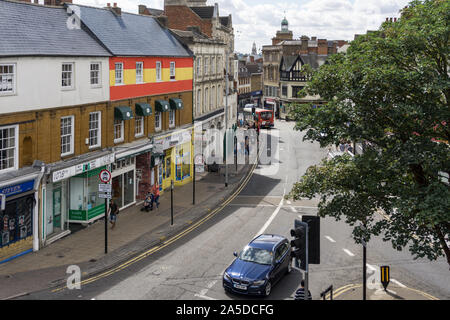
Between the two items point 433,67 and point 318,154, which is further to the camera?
point 318,154

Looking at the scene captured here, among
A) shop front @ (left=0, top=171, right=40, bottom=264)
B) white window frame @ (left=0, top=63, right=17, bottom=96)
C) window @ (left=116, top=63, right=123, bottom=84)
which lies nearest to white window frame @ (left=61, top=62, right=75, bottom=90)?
white window frame @ (left=0, top=63, right=17, bottom=96)

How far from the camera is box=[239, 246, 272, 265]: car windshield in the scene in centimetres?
1919

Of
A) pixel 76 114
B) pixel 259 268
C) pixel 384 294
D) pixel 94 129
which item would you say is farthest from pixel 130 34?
pixel 384 294

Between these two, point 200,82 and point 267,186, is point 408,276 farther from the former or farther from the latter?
point 200,82

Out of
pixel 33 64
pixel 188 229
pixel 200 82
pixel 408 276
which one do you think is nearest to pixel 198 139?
pixel 200 82

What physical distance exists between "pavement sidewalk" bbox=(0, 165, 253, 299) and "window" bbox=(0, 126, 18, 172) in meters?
4.14

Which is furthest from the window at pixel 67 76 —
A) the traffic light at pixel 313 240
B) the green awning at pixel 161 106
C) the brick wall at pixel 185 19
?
the brick wall at pixel 185 19

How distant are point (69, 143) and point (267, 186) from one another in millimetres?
18733

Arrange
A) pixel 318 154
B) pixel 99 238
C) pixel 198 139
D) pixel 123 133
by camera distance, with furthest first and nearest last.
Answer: pixel 318 154, pixel 198 139, pixel 123 133, pixel 99 238

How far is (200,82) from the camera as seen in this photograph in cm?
4566

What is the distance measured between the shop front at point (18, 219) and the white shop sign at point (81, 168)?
5.15 ft

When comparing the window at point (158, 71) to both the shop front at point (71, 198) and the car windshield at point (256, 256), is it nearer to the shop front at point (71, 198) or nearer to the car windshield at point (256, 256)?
the shop front at point (71, 198)

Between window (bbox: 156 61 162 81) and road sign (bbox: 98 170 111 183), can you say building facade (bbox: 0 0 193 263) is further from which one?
road sign (bbox: 98 170 111 183)

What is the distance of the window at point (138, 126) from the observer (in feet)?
108
